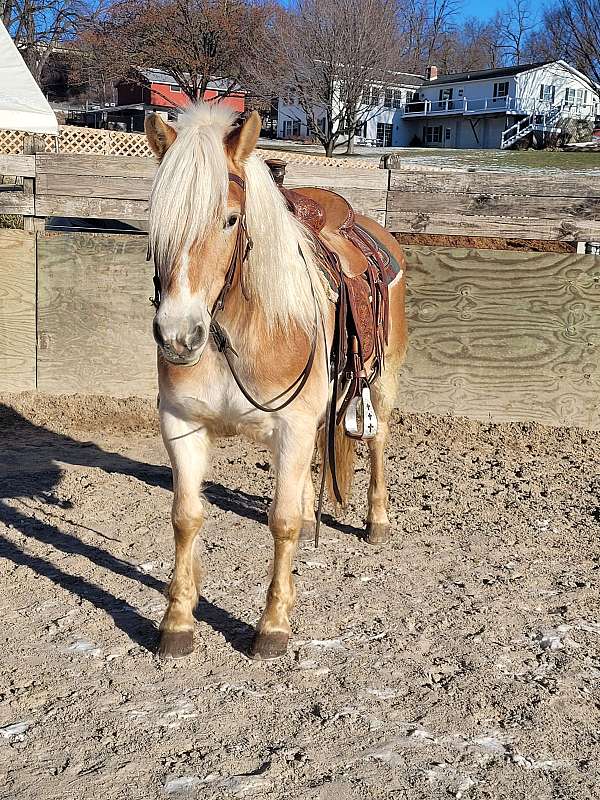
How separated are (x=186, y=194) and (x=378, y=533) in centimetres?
263

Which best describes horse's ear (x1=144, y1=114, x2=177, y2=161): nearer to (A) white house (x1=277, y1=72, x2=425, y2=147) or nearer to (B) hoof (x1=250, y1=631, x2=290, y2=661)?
(B) hoof (x1=250, y1=631, x2=290, y2=661)

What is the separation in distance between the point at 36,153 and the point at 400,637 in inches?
232

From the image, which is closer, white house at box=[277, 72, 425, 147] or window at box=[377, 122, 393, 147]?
white house at box=[277, 72, 425, 147]

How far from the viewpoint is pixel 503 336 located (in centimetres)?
688

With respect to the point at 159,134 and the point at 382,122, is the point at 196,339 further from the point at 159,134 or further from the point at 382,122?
the point at 382,122

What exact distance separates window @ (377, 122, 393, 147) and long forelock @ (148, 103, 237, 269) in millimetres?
54385

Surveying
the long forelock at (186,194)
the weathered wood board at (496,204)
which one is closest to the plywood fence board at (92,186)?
the weathered wood board at (496,204)

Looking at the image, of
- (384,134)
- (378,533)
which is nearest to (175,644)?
(378,533)

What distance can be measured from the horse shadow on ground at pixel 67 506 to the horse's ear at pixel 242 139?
1.99 m

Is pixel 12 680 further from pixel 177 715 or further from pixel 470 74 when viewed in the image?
pixel 470 74

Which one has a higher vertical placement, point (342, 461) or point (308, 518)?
point (342, 461)

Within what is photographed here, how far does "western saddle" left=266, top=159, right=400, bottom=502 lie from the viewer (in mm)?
3943

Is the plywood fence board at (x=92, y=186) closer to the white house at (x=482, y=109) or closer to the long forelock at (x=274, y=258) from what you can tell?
the long forelock at (x=274, y=258)

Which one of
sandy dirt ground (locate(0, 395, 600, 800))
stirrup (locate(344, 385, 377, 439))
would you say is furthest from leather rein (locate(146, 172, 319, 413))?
sandy dirt ground (locate(0, 395, 600, 800))
